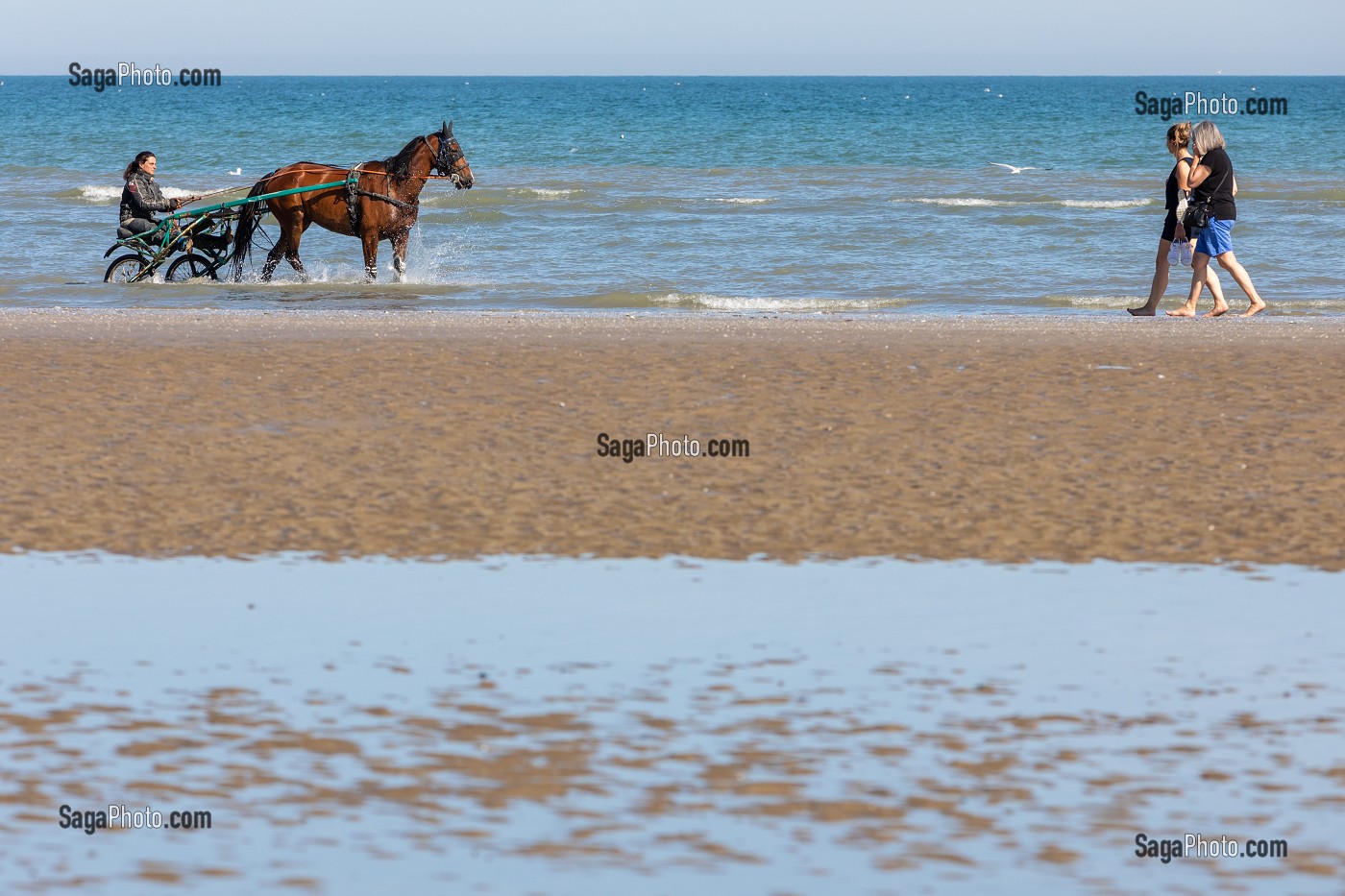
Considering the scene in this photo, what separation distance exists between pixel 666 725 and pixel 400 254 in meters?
16.0

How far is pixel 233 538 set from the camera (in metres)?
7.52

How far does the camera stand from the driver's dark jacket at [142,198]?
745 inches

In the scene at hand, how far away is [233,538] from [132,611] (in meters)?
1.23

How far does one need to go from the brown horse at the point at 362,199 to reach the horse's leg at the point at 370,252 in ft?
0.03

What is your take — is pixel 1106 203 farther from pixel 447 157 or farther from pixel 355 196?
pixel 355 196

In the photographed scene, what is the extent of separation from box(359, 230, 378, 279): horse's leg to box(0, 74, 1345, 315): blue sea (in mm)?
185

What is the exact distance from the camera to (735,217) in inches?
1174

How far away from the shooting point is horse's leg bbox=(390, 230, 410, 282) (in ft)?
66.8

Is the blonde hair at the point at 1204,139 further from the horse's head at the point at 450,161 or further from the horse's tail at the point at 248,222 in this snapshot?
the horse's tail at the point at 248,222

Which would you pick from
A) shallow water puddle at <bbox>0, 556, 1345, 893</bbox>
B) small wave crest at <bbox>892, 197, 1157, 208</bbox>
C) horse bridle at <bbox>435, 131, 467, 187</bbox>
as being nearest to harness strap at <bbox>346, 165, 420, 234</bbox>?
horse bridle at <bbox>435, 131, 467, 187</bbox>

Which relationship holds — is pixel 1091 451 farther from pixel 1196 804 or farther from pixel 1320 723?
pixel 1196 804

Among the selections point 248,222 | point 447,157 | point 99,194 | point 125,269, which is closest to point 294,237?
point 248,222
